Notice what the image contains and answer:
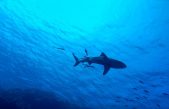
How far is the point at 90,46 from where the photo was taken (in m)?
19.1

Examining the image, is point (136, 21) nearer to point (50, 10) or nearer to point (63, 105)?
point (50, 10)

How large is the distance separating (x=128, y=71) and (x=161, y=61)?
4.08 metres

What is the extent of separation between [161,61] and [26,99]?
1781cm

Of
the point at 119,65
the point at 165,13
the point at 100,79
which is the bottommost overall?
the point at 119,65

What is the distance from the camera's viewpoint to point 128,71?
20906mm

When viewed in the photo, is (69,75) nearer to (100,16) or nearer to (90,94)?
(90,94)

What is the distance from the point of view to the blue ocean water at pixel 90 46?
1487 cm

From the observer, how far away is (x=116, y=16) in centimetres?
1489

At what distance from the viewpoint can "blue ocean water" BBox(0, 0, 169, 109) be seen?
14867 millimetres

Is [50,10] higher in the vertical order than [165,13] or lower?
higher

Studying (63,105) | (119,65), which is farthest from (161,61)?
Answer: (63,105)

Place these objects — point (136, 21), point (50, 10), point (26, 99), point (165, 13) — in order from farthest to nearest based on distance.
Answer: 1. point (26, 99)
2. point (50, 10)
3. point (136, 21)
4. point (165, 13)

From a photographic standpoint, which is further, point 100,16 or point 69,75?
point 69,75

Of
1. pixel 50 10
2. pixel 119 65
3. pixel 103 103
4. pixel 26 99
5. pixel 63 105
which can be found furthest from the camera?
pixel 103 103
